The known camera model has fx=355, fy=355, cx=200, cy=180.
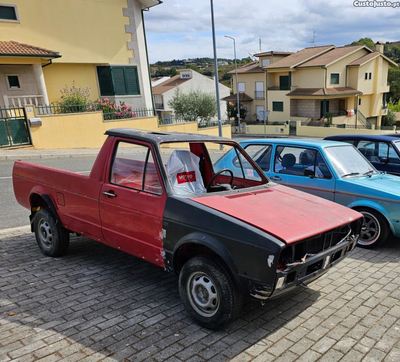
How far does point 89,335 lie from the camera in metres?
3.43

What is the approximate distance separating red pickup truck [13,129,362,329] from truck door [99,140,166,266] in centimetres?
1

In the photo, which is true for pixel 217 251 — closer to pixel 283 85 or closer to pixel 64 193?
pixel 64 193

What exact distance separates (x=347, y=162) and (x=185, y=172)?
3.50m

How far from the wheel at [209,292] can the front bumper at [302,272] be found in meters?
0.25

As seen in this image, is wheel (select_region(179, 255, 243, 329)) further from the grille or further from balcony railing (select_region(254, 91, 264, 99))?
balcony railing (select_region(254, 91, 264, 99))

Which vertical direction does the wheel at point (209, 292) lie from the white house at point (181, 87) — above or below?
below

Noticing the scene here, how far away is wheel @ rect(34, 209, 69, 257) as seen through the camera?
5148mm

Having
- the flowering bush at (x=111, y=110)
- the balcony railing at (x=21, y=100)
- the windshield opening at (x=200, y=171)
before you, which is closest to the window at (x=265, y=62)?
the flowering bush at (x=111, y=110)

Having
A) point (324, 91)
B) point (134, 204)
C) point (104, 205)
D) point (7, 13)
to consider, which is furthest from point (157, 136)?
point (324, 91)

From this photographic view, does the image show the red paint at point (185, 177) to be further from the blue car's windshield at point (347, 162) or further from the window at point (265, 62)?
the window at point (265, 62)

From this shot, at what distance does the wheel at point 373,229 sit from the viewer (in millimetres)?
5582

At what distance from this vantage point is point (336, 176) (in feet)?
20.0

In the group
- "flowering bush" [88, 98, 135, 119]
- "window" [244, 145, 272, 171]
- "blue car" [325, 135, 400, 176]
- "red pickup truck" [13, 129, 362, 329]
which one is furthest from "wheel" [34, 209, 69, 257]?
"flowering bush" [88, 98, 135, 119]

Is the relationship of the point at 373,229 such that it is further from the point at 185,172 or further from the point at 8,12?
the point at 8,12
